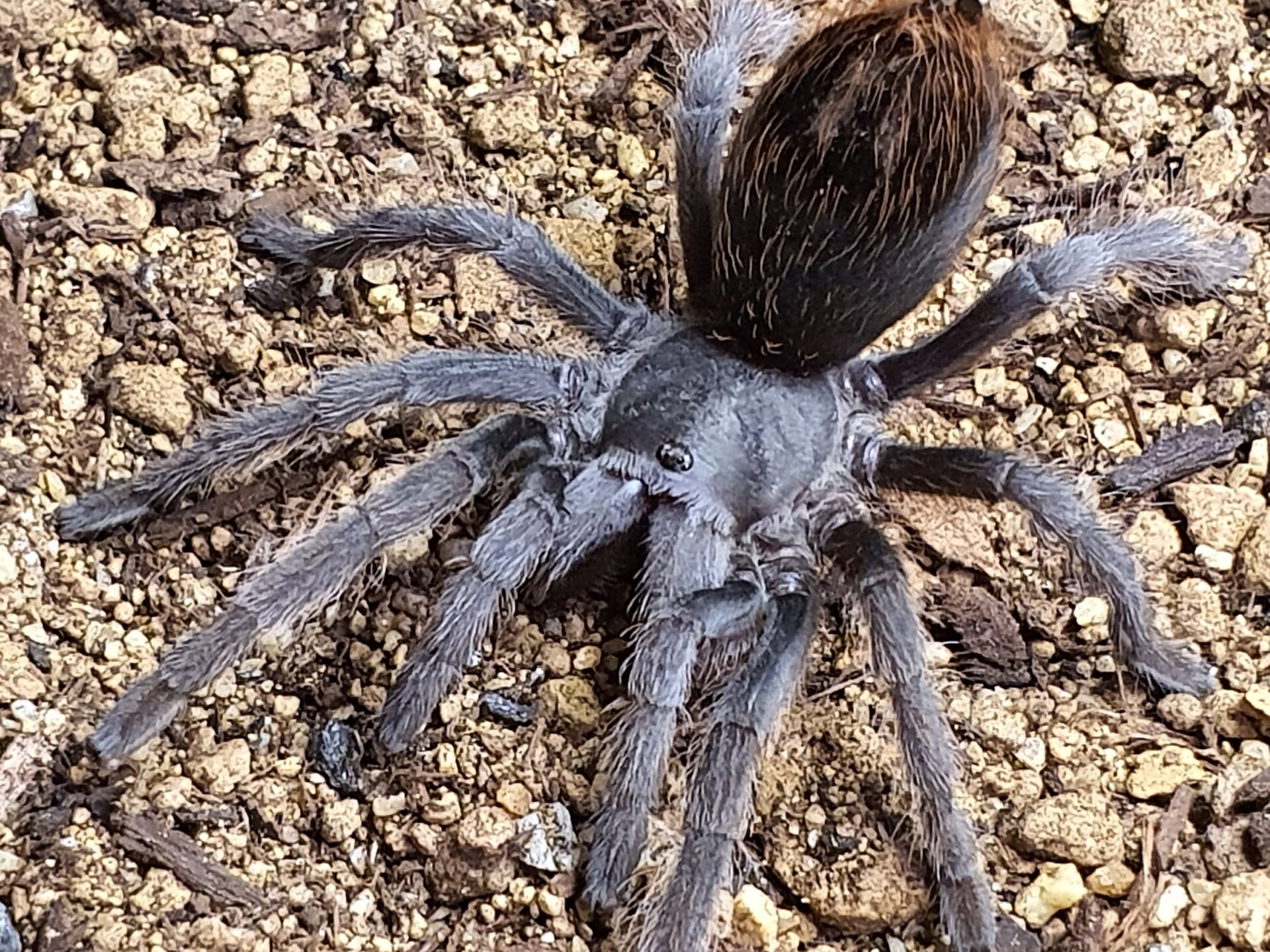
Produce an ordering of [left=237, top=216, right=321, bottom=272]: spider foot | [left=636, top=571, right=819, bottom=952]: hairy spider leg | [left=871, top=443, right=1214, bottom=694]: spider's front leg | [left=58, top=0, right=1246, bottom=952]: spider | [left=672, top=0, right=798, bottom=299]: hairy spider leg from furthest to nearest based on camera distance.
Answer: [left=237, top=216, right=321, bottom=272]: spider foot
[left=672, top=0, right=798, bottom=299]: hairy spider leg
[left=871, top=443, right=1214, bottom=694]: spider's front leg
[left=58, top=0, right=1246, bottom=952]: spider
[left=636, top=571, right=819, bottom=952]: hairy spider leg

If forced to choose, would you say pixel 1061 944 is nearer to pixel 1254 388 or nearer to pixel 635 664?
pixel 635 664

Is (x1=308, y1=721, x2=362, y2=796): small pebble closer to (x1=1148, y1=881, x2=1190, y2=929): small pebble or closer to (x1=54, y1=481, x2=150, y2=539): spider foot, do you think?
(x1=54, y1=481, x2=150, y2=539): spider foot

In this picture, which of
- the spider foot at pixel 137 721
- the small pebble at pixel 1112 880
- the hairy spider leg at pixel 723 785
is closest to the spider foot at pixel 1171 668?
the small pebble at pixel 1112 880

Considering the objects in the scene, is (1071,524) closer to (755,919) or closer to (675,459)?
(675,459)

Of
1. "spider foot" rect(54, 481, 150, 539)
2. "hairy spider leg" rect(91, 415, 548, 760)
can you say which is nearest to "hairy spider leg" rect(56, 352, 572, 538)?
"spider foot" rect(54, 481, 150, 539)

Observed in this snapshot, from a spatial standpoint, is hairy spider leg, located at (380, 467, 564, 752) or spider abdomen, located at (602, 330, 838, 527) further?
spider abdomen, located at (602, 330, 838, 527)

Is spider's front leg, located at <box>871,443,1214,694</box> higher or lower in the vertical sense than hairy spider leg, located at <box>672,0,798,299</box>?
lower

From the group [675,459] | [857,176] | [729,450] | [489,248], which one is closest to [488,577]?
[675,459]

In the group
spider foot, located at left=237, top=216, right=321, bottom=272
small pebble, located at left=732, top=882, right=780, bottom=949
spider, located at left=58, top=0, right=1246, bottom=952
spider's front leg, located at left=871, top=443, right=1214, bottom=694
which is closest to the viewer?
spider, located at left=58, top=0, right=1246, bottom=952
